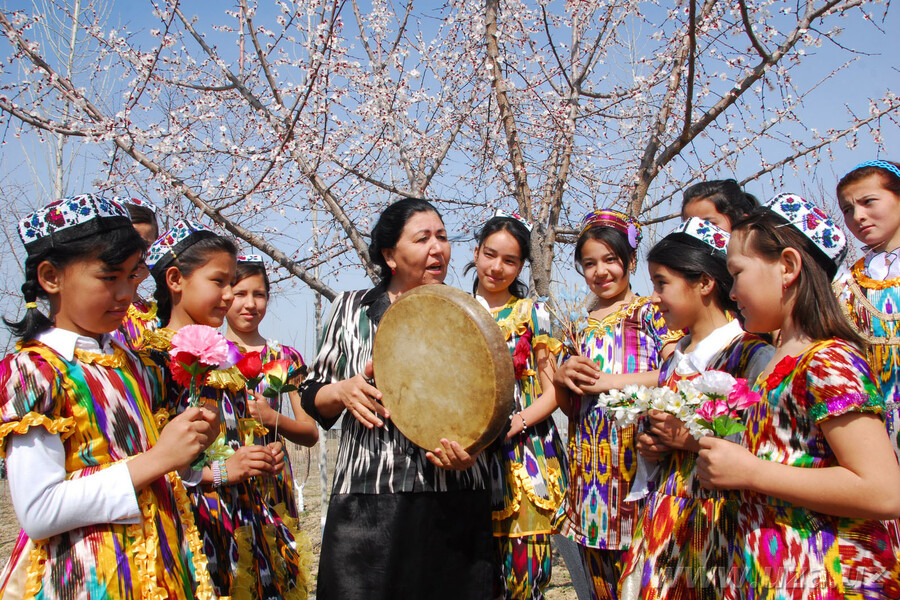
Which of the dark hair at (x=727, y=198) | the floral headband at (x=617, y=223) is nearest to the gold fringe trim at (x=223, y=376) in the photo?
the floral headband at (x=617, y=223)

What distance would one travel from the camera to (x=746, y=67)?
580cm

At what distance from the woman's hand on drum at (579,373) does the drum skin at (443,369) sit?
1.85 feet

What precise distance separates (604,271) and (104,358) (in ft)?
7.25

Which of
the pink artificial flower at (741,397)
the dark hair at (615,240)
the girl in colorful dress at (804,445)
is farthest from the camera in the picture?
the dark hair at (615,240)

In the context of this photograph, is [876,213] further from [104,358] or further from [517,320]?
[104,358]

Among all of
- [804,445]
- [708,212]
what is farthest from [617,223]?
[804,445]

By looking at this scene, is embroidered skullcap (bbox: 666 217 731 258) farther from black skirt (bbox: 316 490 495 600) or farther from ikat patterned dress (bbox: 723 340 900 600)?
black skirt (bbox: 316 490 495 600)

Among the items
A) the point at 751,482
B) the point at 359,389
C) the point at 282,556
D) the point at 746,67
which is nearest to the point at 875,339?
the point at 751,482

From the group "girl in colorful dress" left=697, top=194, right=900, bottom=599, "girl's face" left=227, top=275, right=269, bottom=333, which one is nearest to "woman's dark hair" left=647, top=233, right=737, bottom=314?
"girl in colorful dress" left=697, top=194, right=900, bottom=599

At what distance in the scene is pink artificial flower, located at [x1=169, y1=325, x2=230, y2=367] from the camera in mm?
1942

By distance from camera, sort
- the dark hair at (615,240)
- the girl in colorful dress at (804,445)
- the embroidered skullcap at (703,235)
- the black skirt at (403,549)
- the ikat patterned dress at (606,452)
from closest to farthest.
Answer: the girl in colorful dress at (804,445), the black skirt at (403,549), the embroidered skullcap at (703,235), the ikat patterned dress at (606,452), the dark hair at (615,240)

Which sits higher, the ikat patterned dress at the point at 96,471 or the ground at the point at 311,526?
the ikat patterned dress at the point at 96,471

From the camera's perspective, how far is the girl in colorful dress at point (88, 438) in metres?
1.74

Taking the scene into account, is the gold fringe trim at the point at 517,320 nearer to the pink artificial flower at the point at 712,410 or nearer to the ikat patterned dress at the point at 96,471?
the pink artificial flower at the point at 712,410
